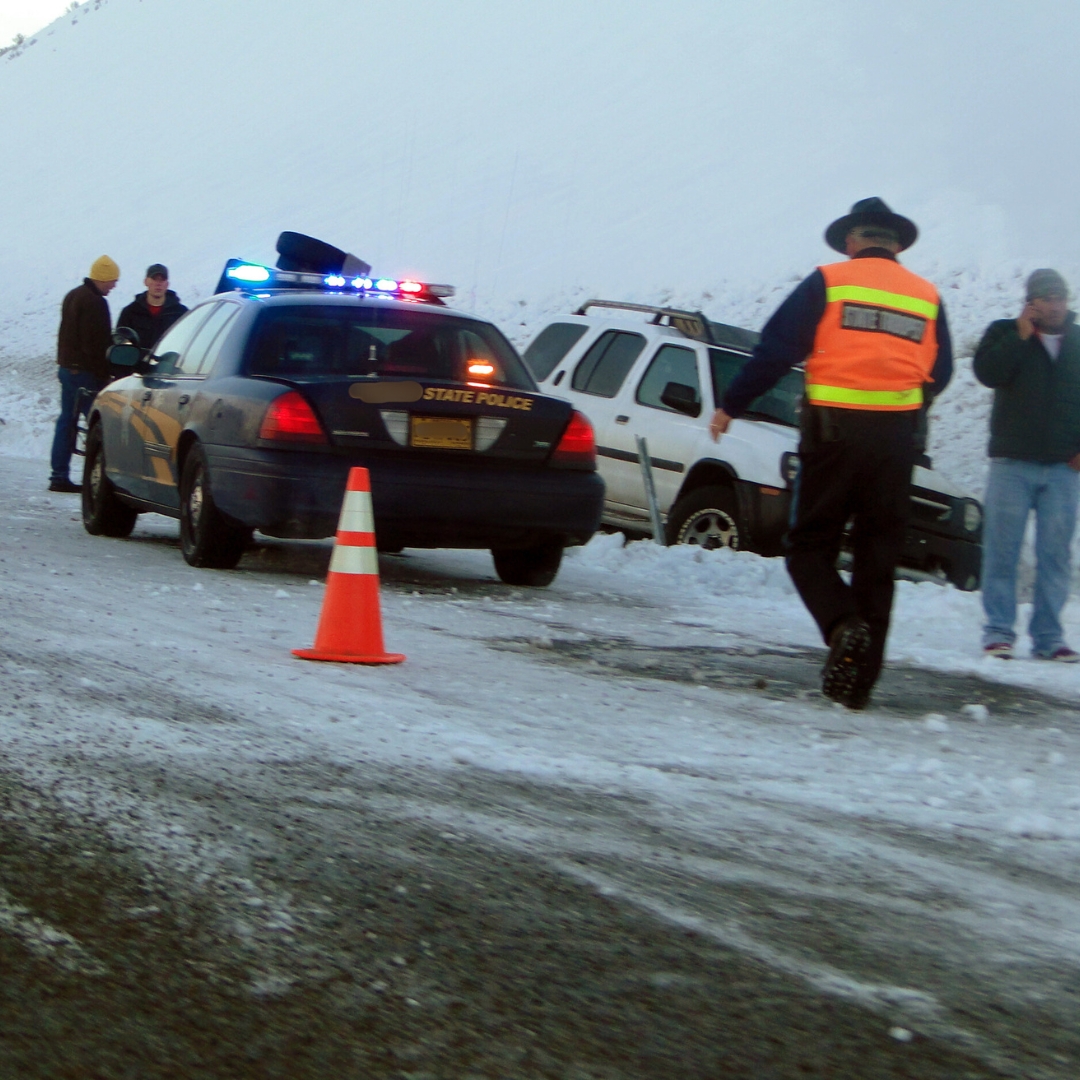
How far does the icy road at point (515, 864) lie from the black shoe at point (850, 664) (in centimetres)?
12

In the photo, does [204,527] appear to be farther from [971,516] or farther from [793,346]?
[971,516]

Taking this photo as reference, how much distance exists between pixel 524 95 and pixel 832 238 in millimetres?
38702

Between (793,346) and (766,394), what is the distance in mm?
5390

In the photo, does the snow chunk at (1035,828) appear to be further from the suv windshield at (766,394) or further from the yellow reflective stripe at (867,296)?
the suv windshield at (766,394)

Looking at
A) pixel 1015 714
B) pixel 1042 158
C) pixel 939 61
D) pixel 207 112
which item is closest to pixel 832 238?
pixel 1015 714

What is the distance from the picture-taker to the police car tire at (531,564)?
9.86m

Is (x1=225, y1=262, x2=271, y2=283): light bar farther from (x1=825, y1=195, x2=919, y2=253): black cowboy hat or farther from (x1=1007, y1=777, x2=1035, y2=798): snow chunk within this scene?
(x1=1007, y1=777, x2=1035, y2=798): snow chunk

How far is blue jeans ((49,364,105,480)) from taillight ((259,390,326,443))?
6042mm

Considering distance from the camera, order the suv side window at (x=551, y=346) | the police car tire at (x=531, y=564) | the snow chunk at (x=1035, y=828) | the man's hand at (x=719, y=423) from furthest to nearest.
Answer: the suv side window at (x=551, y=346) < the police car tire at (x=531, y=564) < the man's hand at (x=719, y=423) < the snow chunk at (x=1035, y=828)

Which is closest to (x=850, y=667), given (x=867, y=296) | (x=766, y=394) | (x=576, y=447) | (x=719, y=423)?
(x=719, y=423)

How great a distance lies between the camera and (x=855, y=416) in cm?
644

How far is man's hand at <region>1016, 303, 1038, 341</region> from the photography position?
8117 millimetres

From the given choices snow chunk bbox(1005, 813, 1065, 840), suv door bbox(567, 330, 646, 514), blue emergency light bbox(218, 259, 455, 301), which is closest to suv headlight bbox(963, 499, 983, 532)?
suv door bbox(567, 330, 646, 514)

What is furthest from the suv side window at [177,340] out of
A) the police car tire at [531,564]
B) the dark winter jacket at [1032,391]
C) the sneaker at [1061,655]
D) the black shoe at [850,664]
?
the black shoe at [850,664]
